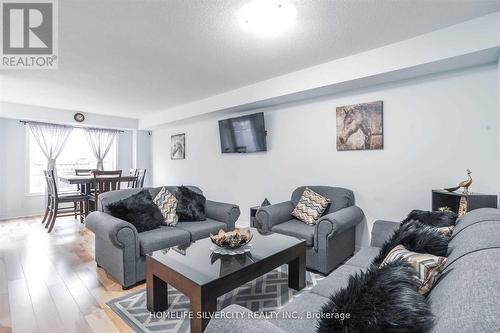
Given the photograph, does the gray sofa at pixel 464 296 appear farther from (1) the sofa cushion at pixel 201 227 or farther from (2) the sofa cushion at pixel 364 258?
(1) the sofa cushion at pixel 201 227

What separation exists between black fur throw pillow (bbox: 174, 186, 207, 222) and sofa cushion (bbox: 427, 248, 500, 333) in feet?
8.49

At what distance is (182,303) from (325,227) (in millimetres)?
1432

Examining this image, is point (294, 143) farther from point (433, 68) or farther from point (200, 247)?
point (200, 247)

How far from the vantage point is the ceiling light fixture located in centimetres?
188

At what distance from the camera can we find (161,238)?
2.44m

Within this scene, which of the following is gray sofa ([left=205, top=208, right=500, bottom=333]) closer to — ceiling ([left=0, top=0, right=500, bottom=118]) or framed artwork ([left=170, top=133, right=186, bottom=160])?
ceiling ([left=0, top=0, right=500, bottom=118])

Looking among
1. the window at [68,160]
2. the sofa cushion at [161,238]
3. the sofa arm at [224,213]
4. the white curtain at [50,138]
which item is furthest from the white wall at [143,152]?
the sofa cushion at [161,238]

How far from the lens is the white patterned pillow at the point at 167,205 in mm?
2885

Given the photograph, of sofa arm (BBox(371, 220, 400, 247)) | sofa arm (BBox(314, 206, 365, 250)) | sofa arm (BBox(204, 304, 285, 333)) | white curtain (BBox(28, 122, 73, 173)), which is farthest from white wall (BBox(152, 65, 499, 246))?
white curtain (BBox(28, 122, 73, 173))

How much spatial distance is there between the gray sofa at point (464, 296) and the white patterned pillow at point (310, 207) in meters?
1.56

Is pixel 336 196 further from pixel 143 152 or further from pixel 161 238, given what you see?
pixel 143 152

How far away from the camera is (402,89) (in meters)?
2.81

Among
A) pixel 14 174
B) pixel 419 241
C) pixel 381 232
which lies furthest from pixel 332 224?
pixel 14 174

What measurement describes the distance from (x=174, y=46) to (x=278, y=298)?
2.58 meters
